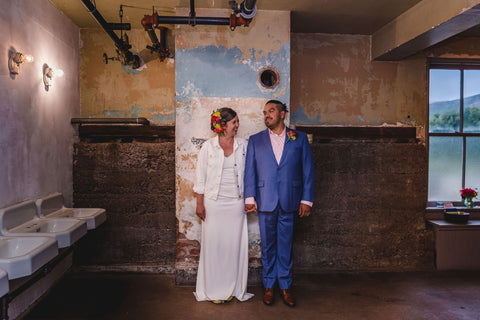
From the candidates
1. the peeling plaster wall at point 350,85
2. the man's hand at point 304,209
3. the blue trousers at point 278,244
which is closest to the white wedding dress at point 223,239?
the blue trousers at point 278,244

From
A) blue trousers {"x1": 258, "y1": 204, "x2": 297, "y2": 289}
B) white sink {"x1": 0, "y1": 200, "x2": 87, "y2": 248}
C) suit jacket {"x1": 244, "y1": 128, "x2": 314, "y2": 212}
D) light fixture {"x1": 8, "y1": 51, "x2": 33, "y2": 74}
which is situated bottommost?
blue trousers {"x1": 258, "y1": 204, "x2": 297, "y2": 289}

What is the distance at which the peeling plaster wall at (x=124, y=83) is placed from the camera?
449 cm

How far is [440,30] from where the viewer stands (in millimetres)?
3395

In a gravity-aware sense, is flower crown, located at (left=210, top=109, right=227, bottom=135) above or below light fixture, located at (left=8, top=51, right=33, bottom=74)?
below

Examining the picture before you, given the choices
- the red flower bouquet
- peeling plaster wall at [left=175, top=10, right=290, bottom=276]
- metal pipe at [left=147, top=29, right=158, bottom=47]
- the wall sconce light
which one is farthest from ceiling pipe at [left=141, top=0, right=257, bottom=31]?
the red flower bouquet

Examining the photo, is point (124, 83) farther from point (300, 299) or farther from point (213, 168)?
point (300, 299)

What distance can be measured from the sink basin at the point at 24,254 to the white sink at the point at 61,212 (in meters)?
0.79

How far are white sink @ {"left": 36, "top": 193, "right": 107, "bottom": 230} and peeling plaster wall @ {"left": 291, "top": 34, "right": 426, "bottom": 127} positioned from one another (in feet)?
9.76

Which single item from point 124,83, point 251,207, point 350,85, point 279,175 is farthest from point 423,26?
point 124,83

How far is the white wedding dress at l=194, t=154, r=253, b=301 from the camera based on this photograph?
3354 mm

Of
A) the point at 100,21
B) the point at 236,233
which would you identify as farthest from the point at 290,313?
the point at 100,21

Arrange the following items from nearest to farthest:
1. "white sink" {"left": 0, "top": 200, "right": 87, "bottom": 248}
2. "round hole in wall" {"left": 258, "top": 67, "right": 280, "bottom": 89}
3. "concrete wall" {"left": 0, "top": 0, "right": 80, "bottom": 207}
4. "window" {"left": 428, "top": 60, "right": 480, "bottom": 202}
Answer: "white sink" {"left": 0, "top": 200, "right": 87, "bottom": 248} < "concrete wall" {"left": 0, "top": 0, "right": 80, "bottom": 207} < "round hole in wall" {"left": 258, "top": 67, "right": 280, "bottom": 89} < "window" {"left": 428, "top": 60, "right": 480, "bottom": 202}

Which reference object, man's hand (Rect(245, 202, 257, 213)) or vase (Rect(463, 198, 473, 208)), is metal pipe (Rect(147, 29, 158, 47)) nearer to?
man's hand (Rect(245, 202, 257, 213))

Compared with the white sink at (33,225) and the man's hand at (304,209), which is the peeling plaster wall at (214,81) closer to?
the man's hand at (304,209)
